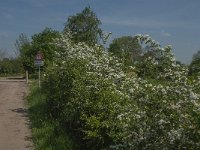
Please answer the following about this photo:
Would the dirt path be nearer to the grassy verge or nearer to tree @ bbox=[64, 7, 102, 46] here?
the grassy verge

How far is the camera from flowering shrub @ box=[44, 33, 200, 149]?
6770 millimetres

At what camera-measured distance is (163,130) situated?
693cm

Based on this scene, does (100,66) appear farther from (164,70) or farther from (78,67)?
(164,70)

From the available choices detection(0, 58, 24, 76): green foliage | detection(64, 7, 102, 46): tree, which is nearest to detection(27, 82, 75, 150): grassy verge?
detection(64, 7, 102, 46): tree

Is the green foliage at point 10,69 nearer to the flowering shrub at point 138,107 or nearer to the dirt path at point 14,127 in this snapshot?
the dirt path at point 14,127

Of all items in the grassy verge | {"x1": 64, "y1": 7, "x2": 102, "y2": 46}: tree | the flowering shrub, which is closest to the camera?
the flowering shrub

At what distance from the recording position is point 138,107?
7.80 m

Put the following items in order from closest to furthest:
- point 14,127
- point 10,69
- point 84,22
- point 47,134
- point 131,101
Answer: point 131,101 < point 47,134 < point 14,127 < point 84,22 < point 10,69

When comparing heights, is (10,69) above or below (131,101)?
above

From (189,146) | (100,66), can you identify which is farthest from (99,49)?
(189,146)

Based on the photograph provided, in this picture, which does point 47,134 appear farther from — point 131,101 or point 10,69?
point 10,69

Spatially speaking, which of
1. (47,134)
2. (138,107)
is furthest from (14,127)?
(138,107)

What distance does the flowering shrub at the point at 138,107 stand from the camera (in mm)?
6770

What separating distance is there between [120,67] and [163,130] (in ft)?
24.7
